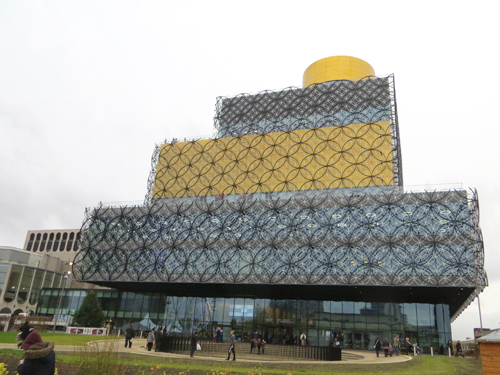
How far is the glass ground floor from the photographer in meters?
50.0

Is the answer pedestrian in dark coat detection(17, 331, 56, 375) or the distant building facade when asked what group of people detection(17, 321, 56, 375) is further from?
the distant building facade

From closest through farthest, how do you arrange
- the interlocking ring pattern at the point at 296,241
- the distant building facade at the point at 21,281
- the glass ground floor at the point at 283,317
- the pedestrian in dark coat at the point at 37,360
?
1. the pedestrian in dark coat at the point at 37,360
2. the interlocking ring pattern at the point at 296,241
3. the glass ground floor at the point at 283,317
4. the distant building facade at the point at 21,281

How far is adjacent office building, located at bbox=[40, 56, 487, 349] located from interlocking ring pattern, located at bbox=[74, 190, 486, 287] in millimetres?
140

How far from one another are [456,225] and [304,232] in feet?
54.1

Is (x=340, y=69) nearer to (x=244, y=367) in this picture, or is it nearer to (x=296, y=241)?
(x=296, y=241)

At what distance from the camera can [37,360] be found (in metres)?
6.96

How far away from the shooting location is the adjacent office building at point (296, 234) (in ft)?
148

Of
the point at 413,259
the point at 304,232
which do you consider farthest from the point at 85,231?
the point at 413,259

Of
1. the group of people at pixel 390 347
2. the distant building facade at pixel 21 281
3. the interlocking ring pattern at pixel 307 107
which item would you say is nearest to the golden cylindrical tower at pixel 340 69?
the interlocking ring pattern at pixel 307 107

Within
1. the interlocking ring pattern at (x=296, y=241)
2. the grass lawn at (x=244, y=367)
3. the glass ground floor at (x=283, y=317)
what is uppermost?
the interlocking ring pattern at (x=296, y=241)

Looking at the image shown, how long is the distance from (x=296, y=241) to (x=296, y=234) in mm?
886

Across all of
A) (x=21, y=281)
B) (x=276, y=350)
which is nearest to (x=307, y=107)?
(x=276, y=350)

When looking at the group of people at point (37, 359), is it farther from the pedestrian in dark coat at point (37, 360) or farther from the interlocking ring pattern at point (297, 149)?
the interlocking ring pattern at point (297, 149)

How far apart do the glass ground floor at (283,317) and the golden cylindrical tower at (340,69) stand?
3787cm
